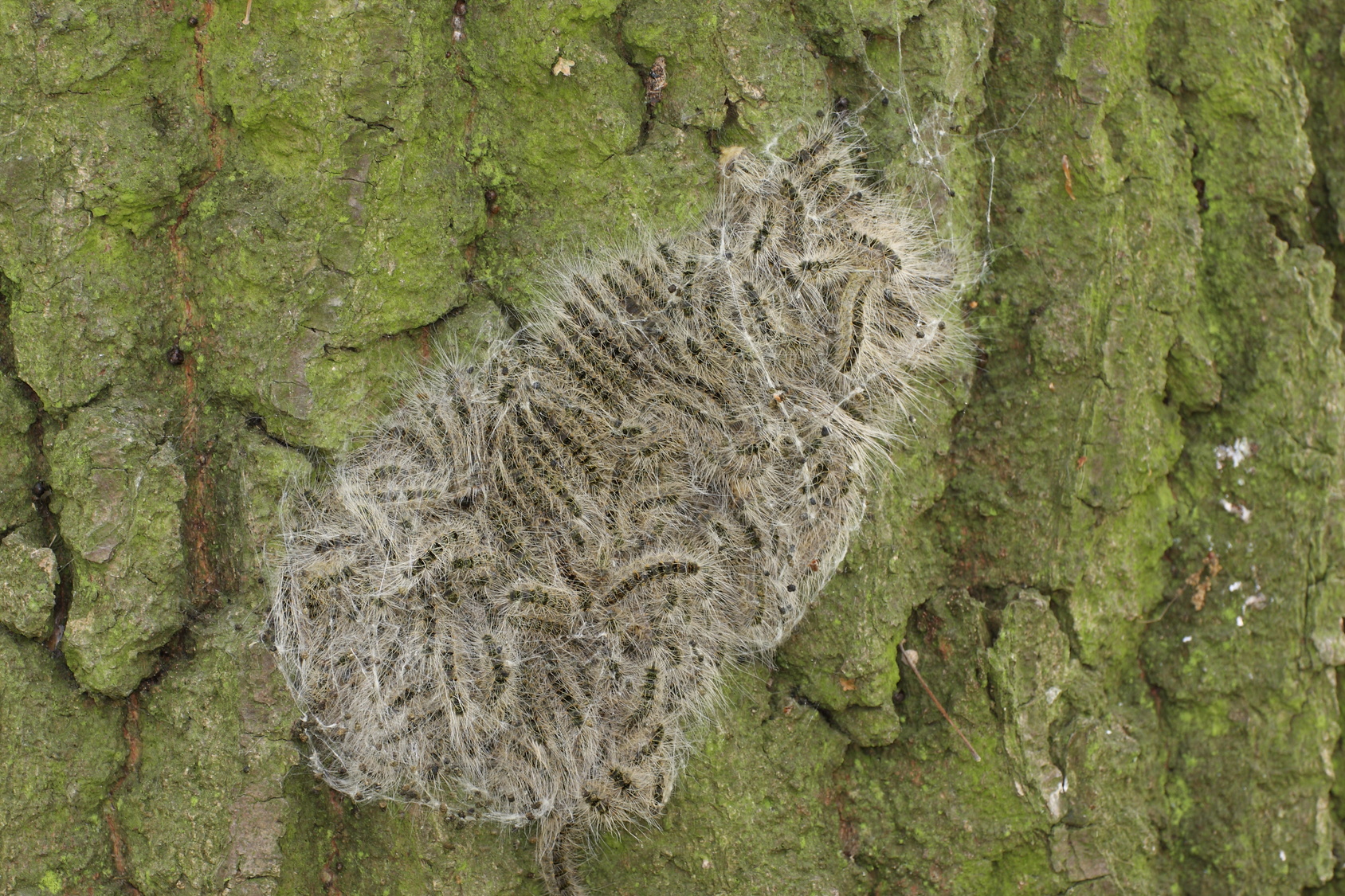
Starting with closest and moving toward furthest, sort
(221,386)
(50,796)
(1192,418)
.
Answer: (50,796) < (221,386) < (1192,418)

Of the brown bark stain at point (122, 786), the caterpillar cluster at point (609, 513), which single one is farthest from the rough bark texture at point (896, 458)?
the caterpillar cluster at point (609, 513)

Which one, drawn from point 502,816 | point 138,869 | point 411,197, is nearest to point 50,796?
point 138,869

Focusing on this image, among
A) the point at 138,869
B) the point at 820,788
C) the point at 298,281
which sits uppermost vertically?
the point at 298,281

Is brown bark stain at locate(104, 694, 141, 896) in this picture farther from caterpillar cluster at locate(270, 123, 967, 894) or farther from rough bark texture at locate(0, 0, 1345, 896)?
caterpillar cluster at locate(270, 123, 967, 894)

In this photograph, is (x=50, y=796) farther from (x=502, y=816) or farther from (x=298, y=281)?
(x=298, y=281)

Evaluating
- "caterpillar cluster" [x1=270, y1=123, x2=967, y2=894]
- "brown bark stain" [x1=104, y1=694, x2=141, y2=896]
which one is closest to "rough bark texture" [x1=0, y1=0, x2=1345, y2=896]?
"brown bark stain" [x1=104, y1=694, x2=141, y2=896]

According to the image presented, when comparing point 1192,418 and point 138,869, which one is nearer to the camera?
point 138,869

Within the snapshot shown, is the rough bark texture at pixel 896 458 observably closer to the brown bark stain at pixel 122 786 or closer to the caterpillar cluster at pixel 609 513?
the brown bark stain at pixel 122 786
